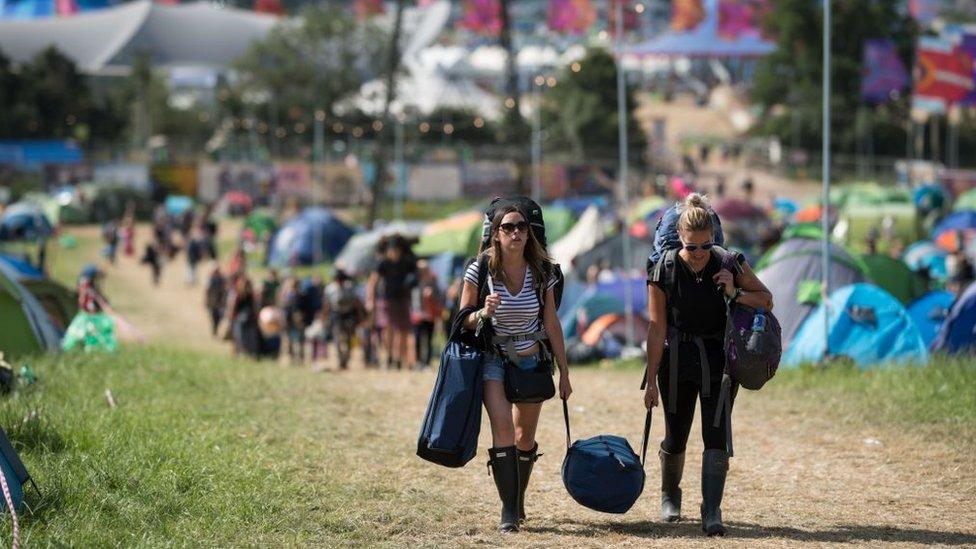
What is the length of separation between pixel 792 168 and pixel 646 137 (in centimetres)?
1058

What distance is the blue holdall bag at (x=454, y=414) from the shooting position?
261 inches

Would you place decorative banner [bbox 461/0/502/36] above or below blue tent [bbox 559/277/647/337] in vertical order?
above

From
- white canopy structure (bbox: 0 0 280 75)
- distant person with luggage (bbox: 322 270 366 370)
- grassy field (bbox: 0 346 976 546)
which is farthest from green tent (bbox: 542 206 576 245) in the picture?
white canopy structure (bbox: 0 0 280 75)

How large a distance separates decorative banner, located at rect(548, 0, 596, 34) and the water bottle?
85.0m

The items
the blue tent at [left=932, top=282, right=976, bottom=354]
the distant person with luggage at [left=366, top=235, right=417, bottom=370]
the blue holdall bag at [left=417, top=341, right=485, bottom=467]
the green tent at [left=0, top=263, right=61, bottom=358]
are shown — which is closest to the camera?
the blue holdall bag at [left=417, top=341, right=485, bottom=467]

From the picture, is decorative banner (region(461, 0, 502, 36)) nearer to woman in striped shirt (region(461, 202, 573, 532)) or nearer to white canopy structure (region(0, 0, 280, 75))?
white canopy structure (region(0, 0, 280, 75))

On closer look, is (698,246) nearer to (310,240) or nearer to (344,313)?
(344,313)

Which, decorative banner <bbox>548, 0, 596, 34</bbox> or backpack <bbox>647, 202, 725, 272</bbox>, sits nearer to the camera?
backpack <bbox>647, 202, 725, 272</bbox>

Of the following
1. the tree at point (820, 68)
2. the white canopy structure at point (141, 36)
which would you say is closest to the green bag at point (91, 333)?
the tree at point (820, 68)

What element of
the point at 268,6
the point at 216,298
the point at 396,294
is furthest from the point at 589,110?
the point at 268,6

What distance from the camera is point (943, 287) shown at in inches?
821

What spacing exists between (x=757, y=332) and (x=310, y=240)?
34.3 meters

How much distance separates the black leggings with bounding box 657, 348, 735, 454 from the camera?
22.2ft

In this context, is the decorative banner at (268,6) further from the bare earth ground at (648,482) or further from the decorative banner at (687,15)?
the bare earth ground at (648,482)
